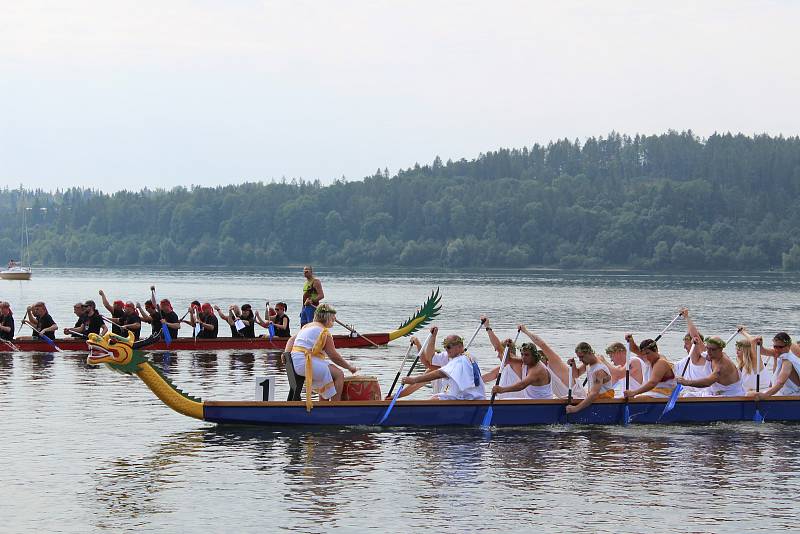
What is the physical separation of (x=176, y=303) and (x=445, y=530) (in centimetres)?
6977

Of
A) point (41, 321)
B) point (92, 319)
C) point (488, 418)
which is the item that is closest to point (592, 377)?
point (488, 418)

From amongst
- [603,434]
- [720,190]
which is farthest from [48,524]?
[720,190]

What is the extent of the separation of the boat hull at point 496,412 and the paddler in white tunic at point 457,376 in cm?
20

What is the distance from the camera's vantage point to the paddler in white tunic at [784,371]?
816 inches

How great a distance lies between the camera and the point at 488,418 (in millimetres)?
19859

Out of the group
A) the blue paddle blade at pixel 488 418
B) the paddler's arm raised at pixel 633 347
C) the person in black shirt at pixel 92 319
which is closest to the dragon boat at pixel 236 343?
the person in black shirt at pixel 92 319

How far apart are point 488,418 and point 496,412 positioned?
0.18 meters

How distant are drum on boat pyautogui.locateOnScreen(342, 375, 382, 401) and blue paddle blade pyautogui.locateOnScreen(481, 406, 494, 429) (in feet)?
5.96

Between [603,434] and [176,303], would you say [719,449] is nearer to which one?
[603,434]

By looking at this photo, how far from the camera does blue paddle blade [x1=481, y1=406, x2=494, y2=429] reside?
19.8 m

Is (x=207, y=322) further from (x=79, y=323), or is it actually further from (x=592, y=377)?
(x=592, y=377)

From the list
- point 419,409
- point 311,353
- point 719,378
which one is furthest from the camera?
point 719,378

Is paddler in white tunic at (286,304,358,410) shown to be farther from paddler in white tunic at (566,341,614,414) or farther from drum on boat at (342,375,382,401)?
paddler in white tunic at (566,341,614,414)

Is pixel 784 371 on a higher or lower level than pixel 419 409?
higher
